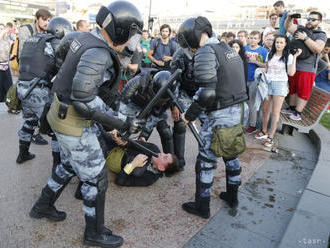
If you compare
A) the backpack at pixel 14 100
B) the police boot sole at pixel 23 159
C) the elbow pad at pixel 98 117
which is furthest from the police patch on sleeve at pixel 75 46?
the police boot sole at pixel 23 159

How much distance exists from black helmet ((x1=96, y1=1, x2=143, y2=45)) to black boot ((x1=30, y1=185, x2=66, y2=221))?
140cm

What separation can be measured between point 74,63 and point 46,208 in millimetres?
1328

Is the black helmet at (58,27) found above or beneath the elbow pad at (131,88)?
above

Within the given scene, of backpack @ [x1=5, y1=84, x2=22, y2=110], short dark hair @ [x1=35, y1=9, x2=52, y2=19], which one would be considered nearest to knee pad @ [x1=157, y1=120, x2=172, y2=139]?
backpack @ [x1=5, y1=84, x2=22, y2=110]

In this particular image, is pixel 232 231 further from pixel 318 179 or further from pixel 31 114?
pixel 31 114

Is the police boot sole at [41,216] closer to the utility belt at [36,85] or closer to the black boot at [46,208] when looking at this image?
the black boot at [46,208]

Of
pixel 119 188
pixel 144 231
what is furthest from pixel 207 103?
pixel 119 188

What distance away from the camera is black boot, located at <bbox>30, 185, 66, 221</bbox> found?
239 centimetres

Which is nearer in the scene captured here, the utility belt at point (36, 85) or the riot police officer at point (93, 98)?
the riot police officer at point (93, 98)

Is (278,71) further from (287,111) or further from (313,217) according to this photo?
(313,217)

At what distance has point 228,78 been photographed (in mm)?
2471

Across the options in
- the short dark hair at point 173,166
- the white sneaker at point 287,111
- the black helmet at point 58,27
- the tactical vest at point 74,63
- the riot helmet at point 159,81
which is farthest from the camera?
the white sneaker at point 287,111

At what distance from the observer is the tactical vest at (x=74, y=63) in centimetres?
185

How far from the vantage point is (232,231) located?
2.49 m
